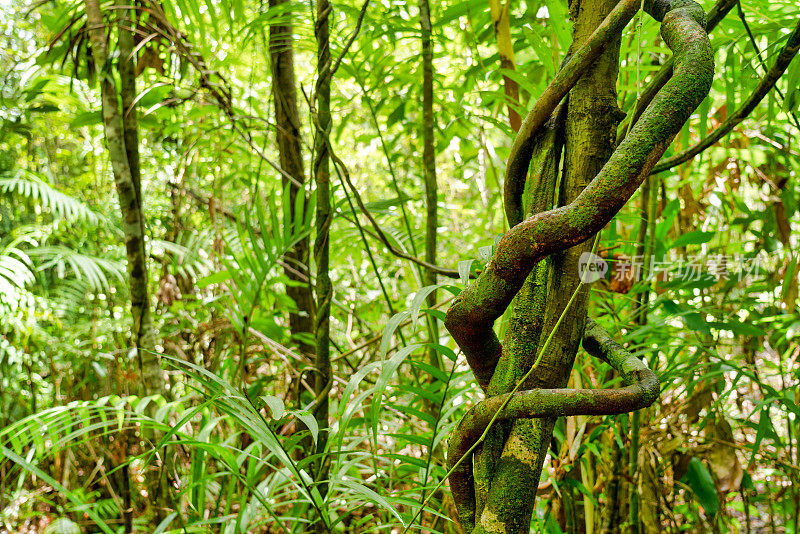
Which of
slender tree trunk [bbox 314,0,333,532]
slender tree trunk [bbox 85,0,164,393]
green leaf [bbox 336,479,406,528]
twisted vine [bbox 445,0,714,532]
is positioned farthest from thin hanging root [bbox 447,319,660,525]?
slender tree trunk [bbox 85,0,164,393]

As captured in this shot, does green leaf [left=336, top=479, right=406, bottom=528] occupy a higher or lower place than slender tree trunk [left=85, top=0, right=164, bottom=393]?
lower

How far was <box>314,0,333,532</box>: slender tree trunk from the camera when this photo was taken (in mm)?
788

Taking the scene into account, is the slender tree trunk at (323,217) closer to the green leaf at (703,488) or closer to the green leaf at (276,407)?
the green leaf at (276,407)

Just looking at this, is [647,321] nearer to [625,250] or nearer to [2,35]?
[625,250]

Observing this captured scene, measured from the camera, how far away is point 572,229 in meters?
0.34

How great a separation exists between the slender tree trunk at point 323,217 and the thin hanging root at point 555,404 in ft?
1.23

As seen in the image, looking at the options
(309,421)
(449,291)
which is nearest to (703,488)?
(449,291)

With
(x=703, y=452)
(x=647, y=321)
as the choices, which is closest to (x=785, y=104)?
(x=647, y=321)

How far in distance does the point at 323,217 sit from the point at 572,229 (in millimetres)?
527

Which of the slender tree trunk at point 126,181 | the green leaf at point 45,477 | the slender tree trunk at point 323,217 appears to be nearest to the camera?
the green leaf at point 45,477

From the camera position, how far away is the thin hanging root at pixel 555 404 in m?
0.37

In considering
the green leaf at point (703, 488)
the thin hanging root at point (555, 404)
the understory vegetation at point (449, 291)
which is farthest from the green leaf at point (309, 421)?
the green leaf at point (703, 488)

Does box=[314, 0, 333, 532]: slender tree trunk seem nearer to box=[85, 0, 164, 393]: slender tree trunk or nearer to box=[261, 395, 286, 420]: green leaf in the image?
box=[261, 395, 286, 420]: green leaf

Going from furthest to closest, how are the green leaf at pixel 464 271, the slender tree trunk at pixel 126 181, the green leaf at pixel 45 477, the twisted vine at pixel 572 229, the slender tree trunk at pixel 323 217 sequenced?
the slender tree trunk at pixel 126 181
the slender tree trunk at pixel 323 217
the green leaf at pixel 45 477
the green leaf at pixel 464 271
the twisted vine at pixel 572 229
